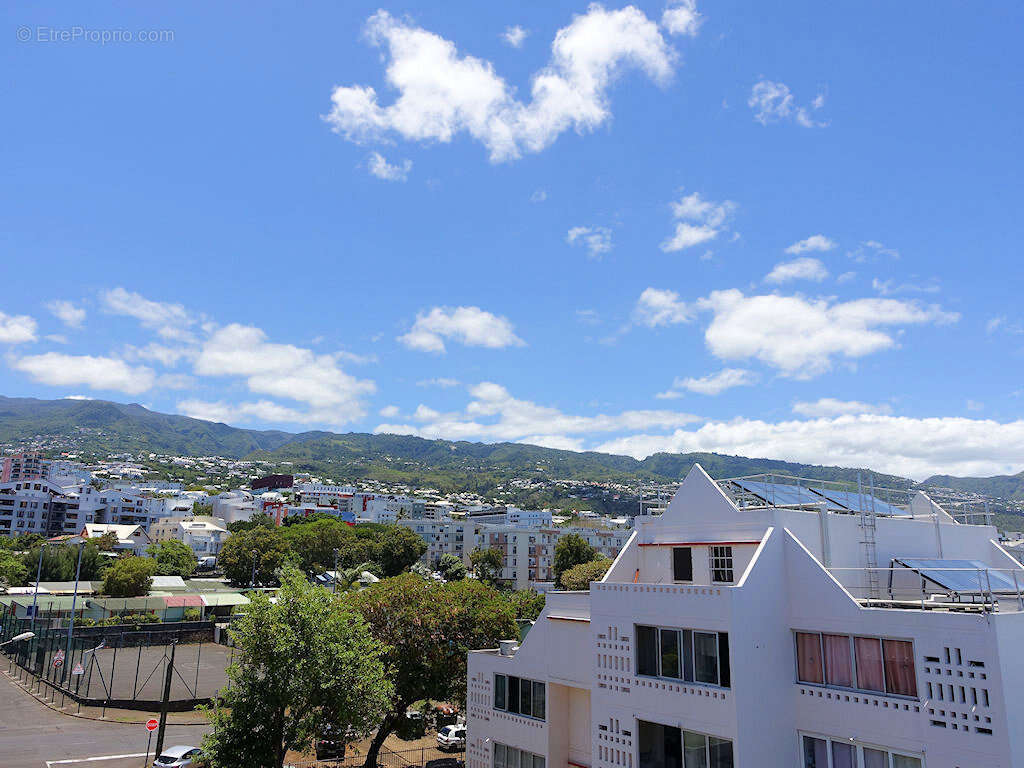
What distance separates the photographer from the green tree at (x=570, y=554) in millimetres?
97812

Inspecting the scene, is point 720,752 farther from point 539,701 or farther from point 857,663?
point 539,701

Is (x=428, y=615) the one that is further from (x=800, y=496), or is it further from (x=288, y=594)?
(x=800, y=496)

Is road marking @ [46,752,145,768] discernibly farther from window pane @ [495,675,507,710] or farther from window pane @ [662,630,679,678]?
window pane @ [662,630,679,678]

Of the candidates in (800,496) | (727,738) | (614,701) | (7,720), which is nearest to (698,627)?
(727,738)

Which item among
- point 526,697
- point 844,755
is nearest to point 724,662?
point 844,755

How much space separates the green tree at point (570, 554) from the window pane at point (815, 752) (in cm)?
8259

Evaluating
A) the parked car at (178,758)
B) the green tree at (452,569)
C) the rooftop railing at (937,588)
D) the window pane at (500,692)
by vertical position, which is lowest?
the green tree at (452,569)

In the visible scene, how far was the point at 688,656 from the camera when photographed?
16812mm

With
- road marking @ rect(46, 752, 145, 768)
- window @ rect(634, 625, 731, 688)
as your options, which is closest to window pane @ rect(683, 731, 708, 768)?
window @ rect(634, 625, 731, 688)

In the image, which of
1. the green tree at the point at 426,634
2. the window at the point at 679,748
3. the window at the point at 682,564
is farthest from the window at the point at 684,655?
the green tree at the point at 426,634

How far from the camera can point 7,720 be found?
1439 inches

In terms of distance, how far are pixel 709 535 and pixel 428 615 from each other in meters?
14.1

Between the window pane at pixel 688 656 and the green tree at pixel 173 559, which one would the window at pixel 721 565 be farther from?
the green tree at pixel 173 559

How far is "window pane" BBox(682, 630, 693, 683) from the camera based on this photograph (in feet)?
54.8
